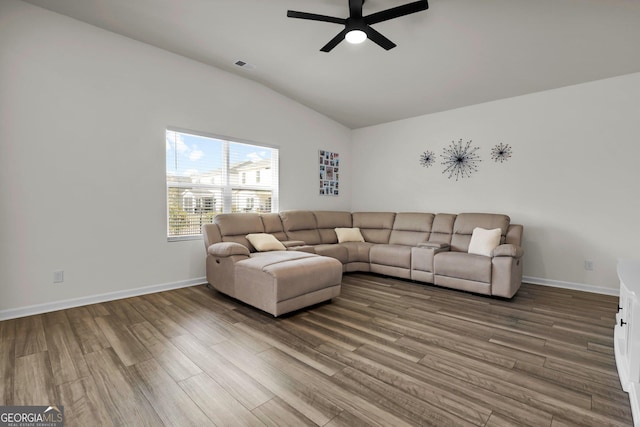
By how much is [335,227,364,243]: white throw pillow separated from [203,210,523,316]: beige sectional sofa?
0.09 m

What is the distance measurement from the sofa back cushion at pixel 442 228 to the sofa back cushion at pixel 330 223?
5.13 feet

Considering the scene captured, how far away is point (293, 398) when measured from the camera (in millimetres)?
1732

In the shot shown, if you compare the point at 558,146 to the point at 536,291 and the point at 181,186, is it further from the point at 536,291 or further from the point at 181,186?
the point at 181,186

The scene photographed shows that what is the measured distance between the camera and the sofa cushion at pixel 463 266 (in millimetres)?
3629

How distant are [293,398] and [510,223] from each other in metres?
4.10

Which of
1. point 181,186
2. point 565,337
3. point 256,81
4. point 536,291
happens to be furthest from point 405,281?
point 256,81

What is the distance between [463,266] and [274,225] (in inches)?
104

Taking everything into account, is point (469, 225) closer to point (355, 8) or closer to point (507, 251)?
point (507, 251)

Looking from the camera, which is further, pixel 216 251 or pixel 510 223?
pixel 510 223

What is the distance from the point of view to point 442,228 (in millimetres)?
4691

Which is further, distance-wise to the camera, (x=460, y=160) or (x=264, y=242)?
(x=460, y=160)

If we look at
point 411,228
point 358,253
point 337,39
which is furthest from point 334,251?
point 337,39

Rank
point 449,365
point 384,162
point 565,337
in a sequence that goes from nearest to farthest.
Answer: point 449,365 < point 565,337 < point 384,162

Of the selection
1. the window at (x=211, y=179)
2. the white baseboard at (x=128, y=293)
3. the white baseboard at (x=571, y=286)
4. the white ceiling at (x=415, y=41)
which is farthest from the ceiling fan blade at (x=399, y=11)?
the white baseboard at (x=571, y=286)
